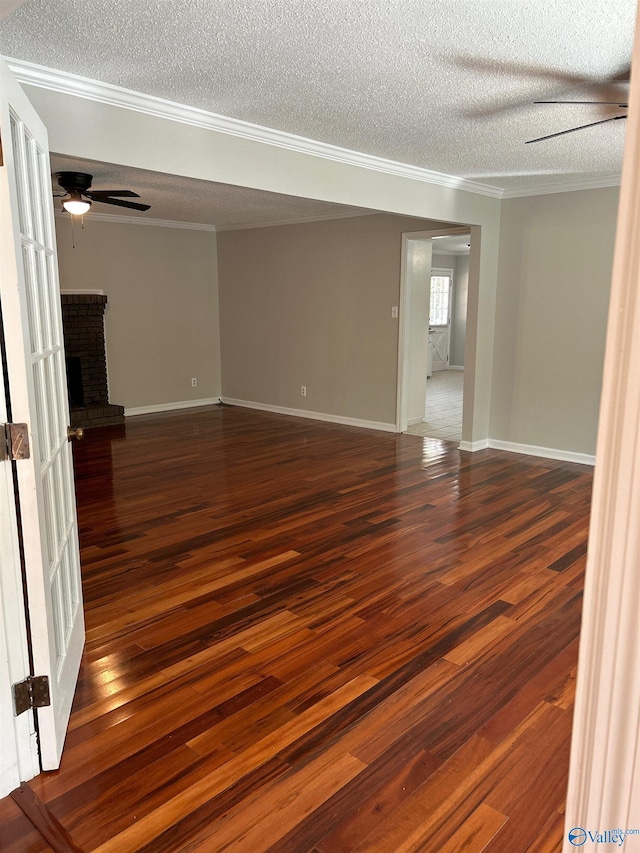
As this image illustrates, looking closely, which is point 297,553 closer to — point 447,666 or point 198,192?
point 447,666

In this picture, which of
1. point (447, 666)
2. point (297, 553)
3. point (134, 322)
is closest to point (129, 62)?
point (297, 553)

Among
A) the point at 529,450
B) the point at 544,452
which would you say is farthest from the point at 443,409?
the point at 544,452

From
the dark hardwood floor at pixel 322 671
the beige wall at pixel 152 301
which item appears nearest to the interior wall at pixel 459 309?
the beige wall at pixel 152 301

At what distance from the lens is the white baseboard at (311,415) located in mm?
6879

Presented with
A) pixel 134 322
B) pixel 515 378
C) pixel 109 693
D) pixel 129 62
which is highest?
pixel 129 62

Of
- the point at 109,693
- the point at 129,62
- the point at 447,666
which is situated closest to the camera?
the point at 109,693

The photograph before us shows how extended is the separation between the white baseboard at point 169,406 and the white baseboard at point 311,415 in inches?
7.3

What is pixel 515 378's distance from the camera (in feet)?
19.2

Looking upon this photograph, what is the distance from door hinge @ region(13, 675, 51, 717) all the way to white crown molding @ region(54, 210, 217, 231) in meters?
5.95

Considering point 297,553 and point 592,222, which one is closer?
point 297,553

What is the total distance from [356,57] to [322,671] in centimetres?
248

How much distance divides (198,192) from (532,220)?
3.02m

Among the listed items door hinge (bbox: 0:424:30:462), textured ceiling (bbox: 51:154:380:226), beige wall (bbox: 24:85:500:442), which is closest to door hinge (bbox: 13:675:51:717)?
door hinge (bbox: 0:424:30:462)

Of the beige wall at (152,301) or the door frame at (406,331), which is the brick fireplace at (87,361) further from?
the door frame at (406,331)
